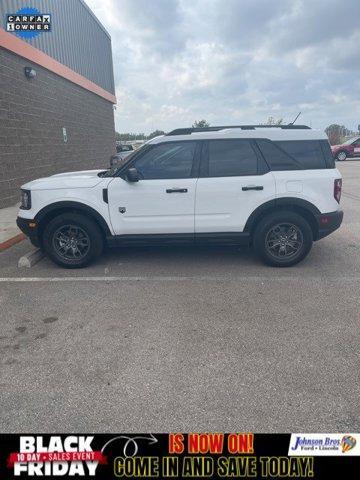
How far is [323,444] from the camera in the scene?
89.0 inches

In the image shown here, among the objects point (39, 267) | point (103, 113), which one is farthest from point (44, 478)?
point (103, 113)

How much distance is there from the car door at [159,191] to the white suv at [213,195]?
0.01 metres

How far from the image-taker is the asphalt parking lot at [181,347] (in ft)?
8.18

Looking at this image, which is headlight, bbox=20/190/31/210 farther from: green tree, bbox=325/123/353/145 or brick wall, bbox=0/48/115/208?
green tree, bbox=325/123/353/145

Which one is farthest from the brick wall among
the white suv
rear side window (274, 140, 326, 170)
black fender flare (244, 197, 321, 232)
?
rear side window (274, 140, 326, 170)

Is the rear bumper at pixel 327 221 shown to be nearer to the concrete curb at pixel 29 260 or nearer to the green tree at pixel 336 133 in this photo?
the concrete curb at pixel 29 260

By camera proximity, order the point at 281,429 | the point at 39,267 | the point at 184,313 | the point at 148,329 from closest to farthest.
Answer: the point at 281,429 → the point at 148,329 → the point at 184,313 → the point at 39,267

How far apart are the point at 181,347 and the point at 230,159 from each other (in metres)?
2.80

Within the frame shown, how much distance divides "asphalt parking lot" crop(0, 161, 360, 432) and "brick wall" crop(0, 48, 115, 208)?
5197 millimetres

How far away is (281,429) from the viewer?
2.34m

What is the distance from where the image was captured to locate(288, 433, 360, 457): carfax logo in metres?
2.22

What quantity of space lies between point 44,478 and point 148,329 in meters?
1.64

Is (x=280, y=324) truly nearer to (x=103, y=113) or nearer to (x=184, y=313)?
(x=184, y=313)

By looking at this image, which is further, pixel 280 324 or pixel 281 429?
pixel 280 324
